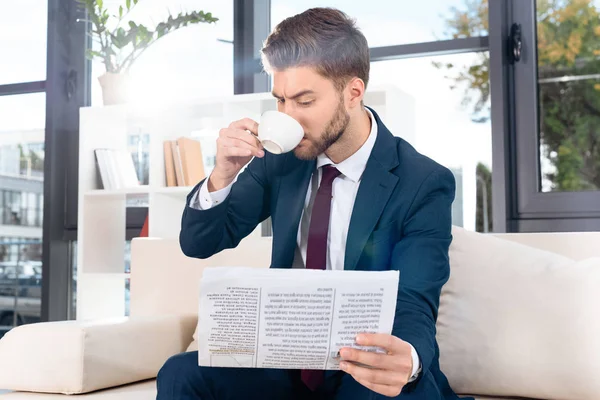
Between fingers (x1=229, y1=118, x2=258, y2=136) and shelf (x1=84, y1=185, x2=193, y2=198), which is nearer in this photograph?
fingers (x1=229, y1=118, x2=258, y2=136)

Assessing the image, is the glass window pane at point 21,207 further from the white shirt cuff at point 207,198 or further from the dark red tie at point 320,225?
the dark red tie at point 320,225

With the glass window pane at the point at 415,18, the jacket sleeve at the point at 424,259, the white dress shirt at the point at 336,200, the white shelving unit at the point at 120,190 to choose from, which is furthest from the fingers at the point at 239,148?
the glass window pane at the point at 415,18

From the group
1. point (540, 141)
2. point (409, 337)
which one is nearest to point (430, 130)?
point (540, 141)

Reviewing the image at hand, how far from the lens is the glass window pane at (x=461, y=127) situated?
3137mm

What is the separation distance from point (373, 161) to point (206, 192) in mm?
371

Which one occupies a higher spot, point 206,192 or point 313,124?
point 313,124

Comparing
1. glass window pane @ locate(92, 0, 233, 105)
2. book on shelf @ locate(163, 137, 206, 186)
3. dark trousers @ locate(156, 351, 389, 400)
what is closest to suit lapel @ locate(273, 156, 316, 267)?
dark trousers @ locate(156, 351, 389, 400)

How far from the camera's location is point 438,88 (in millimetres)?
3236

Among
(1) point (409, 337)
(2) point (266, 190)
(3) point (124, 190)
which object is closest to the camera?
(1) point (409, 337)

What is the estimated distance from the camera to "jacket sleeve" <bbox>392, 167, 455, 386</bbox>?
1.45 m

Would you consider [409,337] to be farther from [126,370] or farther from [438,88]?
[438,88]

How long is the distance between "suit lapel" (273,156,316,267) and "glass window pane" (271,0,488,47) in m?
1.73

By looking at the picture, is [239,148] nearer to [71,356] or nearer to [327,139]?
[327,139]

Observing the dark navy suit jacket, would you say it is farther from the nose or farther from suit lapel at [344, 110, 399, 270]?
the nose
